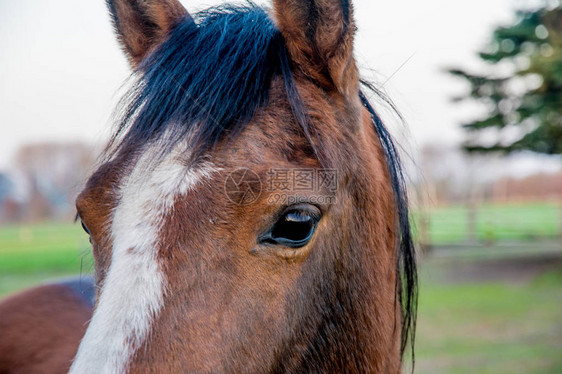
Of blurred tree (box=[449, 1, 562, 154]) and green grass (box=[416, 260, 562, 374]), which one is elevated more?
blurred tree (box=[449, 1, 562, 154])

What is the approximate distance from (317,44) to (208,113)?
0.53 m

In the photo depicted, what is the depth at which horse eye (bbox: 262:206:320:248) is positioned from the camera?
152 cm

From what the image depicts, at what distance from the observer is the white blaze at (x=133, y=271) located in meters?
1.26

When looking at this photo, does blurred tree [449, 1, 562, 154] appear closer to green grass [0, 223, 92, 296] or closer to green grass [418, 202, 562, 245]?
green grass [418, 202, 562, 245]

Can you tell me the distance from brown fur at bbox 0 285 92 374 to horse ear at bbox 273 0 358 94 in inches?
90.1

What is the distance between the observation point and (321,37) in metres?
1.78

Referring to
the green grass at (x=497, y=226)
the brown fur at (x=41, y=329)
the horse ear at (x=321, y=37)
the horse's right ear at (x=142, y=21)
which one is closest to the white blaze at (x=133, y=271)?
the horse ear at (x=321, y=37)

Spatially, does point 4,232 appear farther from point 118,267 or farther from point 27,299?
point 118,267

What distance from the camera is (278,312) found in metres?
1.54

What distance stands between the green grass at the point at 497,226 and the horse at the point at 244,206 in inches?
717

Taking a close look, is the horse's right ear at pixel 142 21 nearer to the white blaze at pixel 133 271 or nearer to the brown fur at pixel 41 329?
the white blaze at pixel 133 271

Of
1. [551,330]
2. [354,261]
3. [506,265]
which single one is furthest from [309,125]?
[506,265]

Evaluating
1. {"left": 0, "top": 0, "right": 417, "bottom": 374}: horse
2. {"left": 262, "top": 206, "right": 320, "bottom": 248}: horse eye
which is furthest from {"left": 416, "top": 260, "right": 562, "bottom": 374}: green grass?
{"left": 262, "top": 206, "right": 320, "bottom": 248}: horse eye

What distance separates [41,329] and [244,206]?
2466 mm
